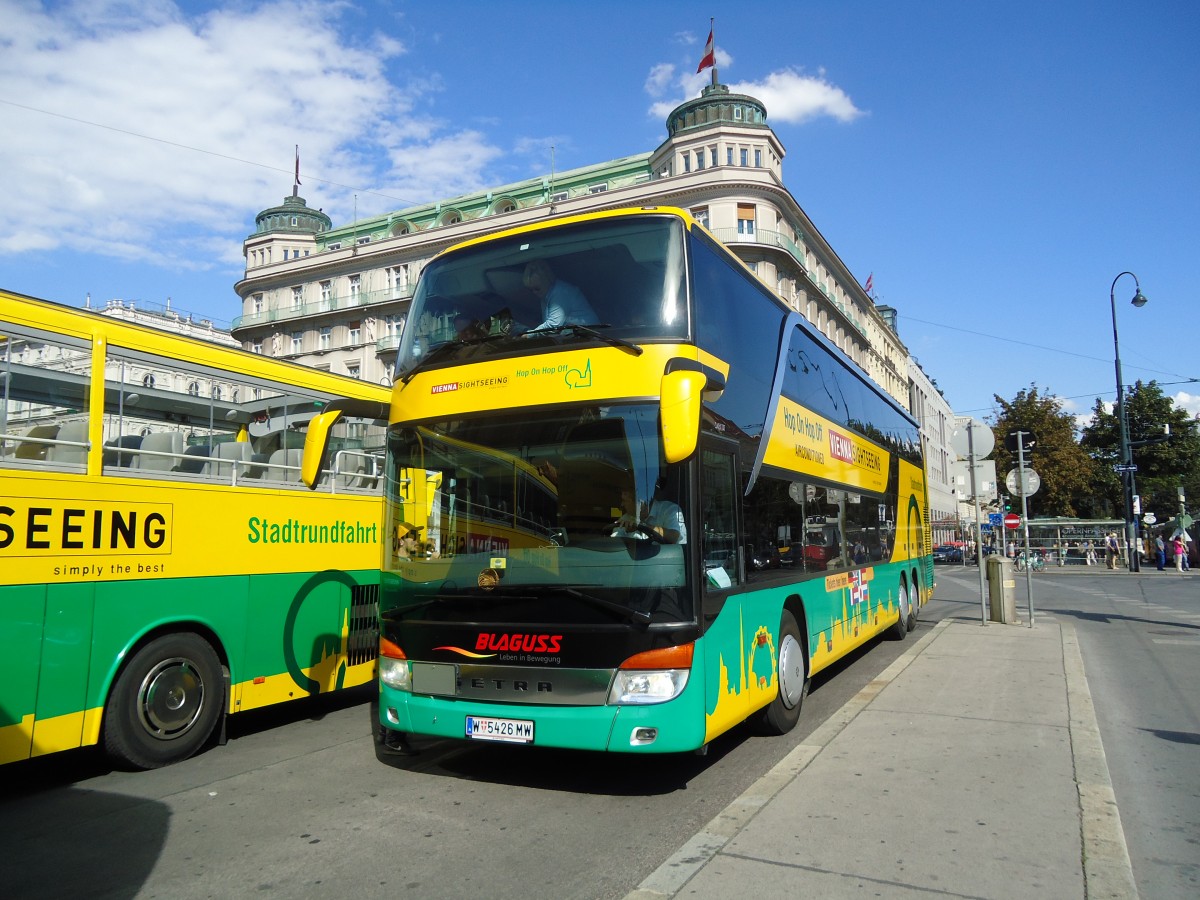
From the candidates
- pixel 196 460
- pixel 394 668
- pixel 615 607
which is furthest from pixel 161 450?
pixel 615 607

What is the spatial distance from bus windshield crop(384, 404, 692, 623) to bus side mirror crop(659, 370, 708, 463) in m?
0.52

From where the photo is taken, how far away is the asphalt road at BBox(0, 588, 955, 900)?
4426 millimetres

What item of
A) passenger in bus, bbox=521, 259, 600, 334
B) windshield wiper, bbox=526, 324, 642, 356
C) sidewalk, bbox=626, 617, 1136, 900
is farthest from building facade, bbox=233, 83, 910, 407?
windshield wiper, bbox=526, 324, 642, 356

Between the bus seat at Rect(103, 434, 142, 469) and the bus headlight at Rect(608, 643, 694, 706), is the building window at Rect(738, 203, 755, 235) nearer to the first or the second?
the bus seat at Rect(103, 434, 142, 469)

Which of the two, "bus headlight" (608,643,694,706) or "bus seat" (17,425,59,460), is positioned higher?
"bus seat" (17,425,59,460)

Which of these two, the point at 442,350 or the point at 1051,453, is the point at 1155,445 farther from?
the point at 442,350

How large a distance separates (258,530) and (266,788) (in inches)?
93.1

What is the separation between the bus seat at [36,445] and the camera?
5.98m

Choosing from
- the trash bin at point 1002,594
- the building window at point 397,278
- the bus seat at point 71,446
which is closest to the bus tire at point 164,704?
the bus seat at point 71,446

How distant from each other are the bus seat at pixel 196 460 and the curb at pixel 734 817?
499cm

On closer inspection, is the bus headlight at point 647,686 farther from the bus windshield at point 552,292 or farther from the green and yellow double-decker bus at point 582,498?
the bus windshield at point 552,292

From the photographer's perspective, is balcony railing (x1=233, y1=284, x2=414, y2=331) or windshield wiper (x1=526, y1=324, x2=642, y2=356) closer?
windshield wiper (x1=526, y1=324, x2=642, y2=356)

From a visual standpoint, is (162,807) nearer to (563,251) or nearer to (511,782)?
(511,782)

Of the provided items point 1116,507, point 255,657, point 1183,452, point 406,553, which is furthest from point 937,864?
point 1116,507
